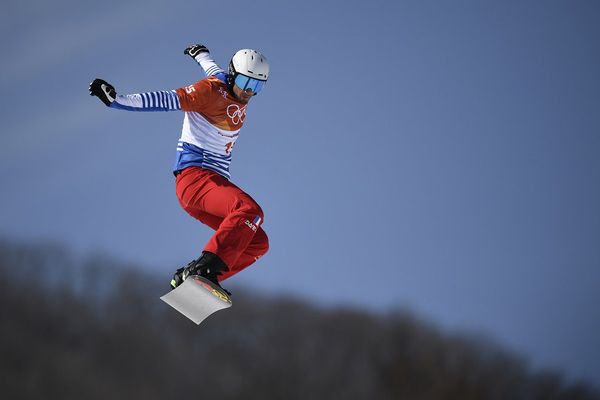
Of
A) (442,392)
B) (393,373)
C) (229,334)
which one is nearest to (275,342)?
(229,334)

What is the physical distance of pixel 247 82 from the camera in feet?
28.5

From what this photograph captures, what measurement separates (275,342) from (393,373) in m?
8.33

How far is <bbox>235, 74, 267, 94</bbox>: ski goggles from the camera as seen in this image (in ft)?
28.4

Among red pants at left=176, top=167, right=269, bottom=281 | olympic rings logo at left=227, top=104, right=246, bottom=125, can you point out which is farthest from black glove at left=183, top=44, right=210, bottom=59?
red pants at left=176, top=167, right=269, bottom=281

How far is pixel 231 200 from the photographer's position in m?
8.61

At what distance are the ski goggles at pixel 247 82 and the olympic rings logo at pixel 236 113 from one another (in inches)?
12.4

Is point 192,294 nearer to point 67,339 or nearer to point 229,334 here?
point 67,339

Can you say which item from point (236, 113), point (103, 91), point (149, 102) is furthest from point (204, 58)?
point (103, 91)

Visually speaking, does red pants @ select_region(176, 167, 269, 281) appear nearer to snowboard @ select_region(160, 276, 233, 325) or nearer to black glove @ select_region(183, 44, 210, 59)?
snowboard @ select_region(160, 276, 233, 325)

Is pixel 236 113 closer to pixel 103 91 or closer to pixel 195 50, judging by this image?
pixel 195 50

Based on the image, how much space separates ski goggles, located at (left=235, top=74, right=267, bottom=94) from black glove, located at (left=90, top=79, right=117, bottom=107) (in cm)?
147

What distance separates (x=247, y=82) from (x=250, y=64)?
20 cm

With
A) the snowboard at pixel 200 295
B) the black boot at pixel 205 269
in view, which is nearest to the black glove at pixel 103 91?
the black boot at pixel 205 269

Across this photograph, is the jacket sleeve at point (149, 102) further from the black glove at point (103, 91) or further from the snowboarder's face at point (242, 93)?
the snowboarder's face at point (242, 93)
